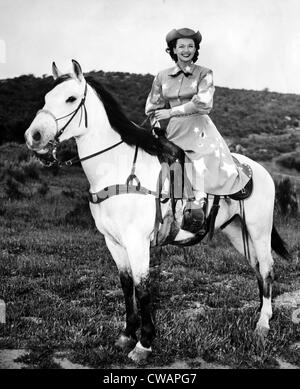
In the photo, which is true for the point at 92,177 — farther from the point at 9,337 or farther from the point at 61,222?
the point at 61,222

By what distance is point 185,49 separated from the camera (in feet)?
13.3

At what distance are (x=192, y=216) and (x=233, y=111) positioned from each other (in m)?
32.4

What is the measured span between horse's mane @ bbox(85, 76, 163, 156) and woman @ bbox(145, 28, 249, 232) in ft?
1.01

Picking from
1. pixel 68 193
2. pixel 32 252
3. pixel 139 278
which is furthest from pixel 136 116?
pixel 139 278

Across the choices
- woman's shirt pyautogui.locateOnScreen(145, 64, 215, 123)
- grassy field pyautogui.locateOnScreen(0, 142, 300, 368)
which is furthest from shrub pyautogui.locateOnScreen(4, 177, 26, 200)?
woman's shirt pyautogui.locateOnScreen(145, 64, 215, 123)

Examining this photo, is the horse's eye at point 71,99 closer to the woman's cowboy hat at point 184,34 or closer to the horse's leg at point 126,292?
the woman's cowboy hat at point 184,34

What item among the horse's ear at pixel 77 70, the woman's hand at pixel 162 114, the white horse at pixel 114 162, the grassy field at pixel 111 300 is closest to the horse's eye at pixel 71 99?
the white horse at pixel 114 162

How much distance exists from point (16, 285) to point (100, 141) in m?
2.93

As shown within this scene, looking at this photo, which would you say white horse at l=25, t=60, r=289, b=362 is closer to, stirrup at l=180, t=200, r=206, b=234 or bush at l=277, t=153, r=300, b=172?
stirrup at l=180, t=200, r=206, b=234

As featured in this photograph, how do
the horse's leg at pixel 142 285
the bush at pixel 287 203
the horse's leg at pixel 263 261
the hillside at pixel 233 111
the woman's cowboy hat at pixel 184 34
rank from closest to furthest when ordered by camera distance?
the horse's leg at pixel 142 285
the woman's cowboy hat at pixel 184 34
the horse's leg at pixel 263 261
the bush at pixel 287 203
the hillside at pixel 233 111

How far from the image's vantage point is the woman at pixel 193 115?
403 cm

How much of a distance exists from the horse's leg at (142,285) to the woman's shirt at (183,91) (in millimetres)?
1306

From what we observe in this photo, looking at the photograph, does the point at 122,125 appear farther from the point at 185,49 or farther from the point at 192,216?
the point at 192,216

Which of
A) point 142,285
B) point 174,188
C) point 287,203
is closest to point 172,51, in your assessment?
point 174,188
